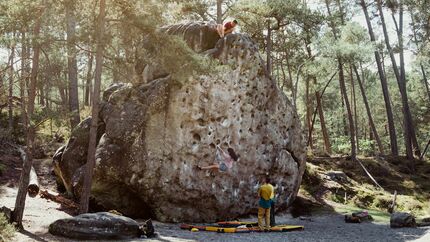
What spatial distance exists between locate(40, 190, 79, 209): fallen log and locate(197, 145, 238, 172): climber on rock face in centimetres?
448

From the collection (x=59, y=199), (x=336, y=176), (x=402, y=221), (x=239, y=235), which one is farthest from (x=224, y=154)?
(x=336, y=176)

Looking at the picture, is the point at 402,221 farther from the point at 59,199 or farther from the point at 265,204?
the point at 59,199

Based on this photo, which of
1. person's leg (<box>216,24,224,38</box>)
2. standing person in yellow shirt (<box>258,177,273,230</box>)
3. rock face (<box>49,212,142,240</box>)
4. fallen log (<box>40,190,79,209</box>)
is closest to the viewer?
rock face (<box>49,212,142,240</box>)

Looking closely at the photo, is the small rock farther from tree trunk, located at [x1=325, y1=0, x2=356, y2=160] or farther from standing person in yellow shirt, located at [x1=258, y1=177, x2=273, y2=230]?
standing person in yellow shirt, located at [x1=258, y1=177, x2=273, y2=230]

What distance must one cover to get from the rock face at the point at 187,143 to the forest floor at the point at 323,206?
1.14 meters

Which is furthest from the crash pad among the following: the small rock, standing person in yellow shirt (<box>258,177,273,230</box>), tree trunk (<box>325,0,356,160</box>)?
tree trunk (<box>325,0,356,160</box>)

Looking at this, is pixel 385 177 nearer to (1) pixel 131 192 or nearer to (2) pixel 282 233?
(2) pixel 282 233

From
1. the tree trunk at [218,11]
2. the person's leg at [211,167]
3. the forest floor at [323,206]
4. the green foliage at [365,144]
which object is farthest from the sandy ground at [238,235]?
the green foliage at [365,144]

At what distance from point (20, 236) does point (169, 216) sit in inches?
212

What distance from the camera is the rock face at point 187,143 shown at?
13.9m

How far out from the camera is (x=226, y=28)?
1573cm

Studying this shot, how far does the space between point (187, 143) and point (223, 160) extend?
152 centimetres

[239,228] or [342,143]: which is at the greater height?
[342,143]

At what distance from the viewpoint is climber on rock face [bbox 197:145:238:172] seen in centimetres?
1447
